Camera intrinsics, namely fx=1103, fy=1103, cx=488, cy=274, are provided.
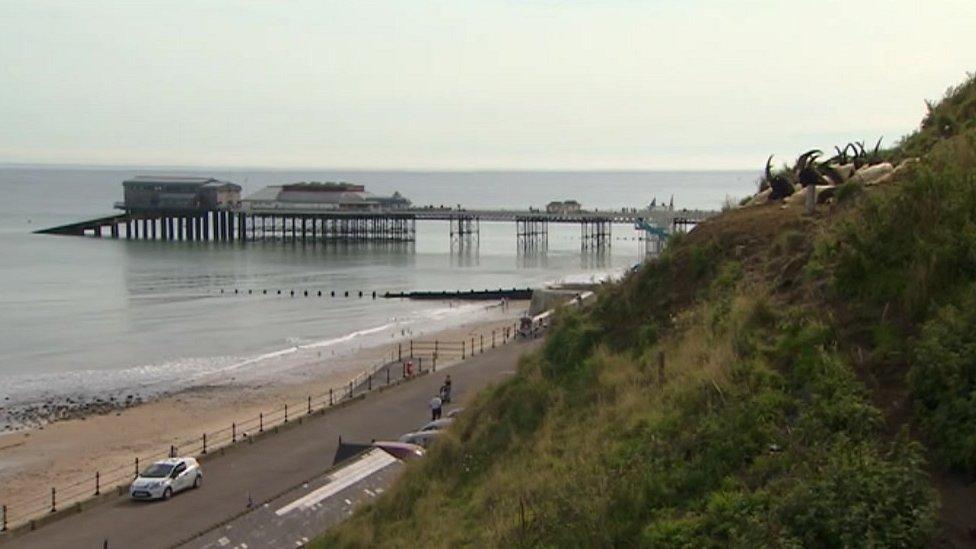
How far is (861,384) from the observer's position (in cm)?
807

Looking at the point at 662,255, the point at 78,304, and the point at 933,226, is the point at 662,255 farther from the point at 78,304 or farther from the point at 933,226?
the point at 78,304

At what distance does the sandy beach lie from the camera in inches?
1002

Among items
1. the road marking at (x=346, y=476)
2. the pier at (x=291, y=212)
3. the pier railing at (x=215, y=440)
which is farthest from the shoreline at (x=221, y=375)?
the pier at (x=291, y=212)

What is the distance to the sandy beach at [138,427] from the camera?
83.5 ft

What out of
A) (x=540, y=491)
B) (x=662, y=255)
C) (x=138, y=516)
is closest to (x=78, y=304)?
(x=138, y=516)

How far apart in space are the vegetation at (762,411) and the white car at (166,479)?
7.72 meters

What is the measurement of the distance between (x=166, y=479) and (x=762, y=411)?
47.0ft

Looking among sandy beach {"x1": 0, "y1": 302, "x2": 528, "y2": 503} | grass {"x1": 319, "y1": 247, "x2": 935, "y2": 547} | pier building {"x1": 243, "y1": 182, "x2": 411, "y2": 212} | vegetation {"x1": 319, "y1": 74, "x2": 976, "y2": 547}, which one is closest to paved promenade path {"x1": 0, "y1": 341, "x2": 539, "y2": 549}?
sandy beach {"x1": 0, "y1": 302, "x2": 528, "y2": 503}

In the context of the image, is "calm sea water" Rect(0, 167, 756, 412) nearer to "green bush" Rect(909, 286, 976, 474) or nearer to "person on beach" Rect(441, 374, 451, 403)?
"person on beach" Rect(441, 374, 451, 403)

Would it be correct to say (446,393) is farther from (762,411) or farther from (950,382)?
(950,382)

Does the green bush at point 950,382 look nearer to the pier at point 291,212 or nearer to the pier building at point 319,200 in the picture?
the pier at point 291,212

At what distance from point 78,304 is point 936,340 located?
58.2 metres

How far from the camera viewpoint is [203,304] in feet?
198

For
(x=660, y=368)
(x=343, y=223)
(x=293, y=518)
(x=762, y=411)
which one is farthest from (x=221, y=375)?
(x=343, y=223)
